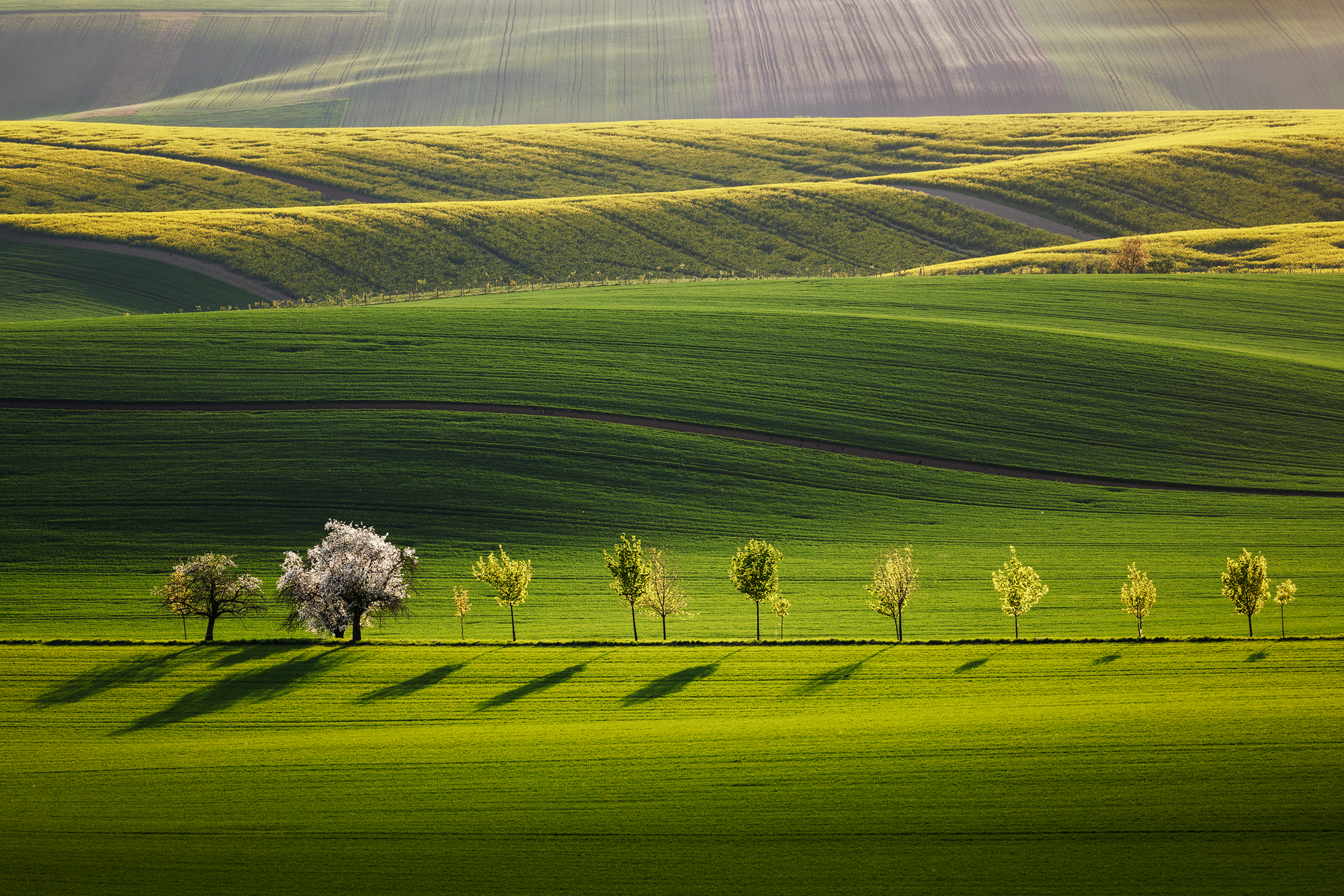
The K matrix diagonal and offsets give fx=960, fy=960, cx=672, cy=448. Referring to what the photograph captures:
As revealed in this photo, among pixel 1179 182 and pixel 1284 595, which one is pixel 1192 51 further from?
pixel 1284 595

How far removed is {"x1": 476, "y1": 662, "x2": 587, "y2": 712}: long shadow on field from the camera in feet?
102

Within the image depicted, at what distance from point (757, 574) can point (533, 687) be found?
9704 millimetres

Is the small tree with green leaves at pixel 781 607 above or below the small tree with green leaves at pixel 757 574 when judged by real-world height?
below

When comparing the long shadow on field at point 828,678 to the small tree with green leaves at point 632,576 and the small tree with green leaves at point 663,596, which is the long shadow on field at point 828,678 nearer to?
the small tree with green leaves at point 663,596

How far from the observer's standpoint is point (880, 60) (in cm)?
16950

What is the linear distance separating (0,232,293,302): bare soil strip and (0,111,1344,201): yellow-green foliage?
29242mm

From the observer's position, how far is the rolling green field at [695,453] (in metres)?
40.7

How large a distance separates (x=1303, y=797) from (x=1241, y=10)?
198 metres

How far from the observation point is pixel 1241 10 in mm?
177125

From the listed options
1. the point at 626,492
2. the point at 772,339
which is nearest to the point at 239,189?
the point at 772,339

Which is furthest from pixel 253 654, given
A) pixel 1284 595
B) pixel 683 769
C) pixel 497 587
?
pixel 1284 595

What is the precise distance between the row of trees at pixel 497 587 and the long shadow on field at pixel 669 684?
3.71m

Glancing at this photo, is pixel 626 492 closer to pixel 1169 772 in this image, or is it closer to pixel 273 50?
pixel 1169 772

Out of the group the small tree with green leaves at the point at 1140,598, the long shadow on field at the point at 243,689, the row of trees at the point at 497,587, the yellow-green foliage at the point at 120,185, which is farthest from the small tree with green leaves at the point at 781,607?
the yellow-green foliage at the point at 120,185
